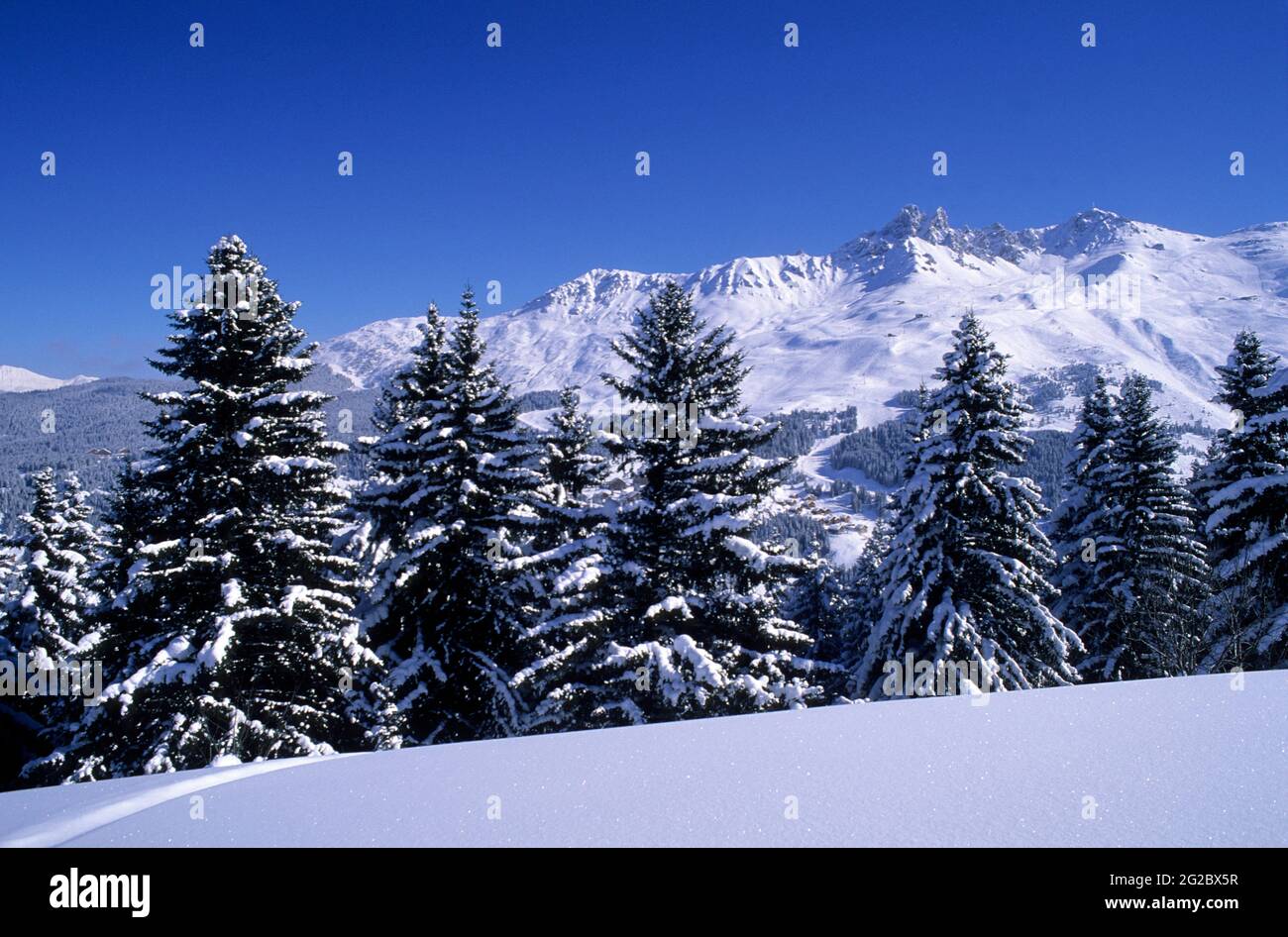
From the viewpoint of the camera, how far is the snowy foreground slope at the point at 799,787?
269 centimetres

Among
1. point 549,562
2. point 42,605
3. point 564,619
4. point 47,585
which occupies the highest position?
point 549,562

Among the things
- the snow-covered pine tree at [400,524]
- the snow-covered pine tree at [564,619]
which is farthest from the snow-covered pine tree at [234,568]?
the snow-covered pine tree at [564,619]

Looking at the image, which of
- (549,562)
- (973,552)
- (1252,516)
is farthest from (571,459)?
(1252,516)

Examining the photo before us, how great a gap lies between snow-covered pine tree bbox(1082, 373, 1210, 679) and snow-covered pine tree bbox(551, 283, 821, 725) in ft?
39.9

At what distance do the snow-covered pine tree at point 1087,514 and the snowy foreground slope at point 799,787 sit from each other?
18222mm

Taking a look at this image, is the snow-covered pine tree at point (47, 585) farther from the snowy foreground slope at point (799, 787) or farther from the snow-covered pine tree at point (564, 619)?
the snowy foreground slope at point (799, 787)

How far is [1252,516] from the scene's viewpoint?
55.0 feet

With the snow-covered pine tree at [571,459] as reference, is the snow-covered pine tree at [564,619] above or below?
below

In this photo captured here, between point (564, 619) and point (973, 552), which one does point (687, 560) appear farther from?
point (973, 552)

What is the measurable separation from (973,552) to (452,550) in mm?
13138

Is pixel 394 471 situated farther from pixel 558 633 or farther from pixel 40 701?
pixel 40 701

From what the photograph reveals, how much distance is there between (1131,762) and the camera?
10.6 ft

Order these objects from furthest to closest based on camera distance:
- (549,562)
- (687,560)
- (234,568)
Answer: (549,562), (687,560), (234,568)
